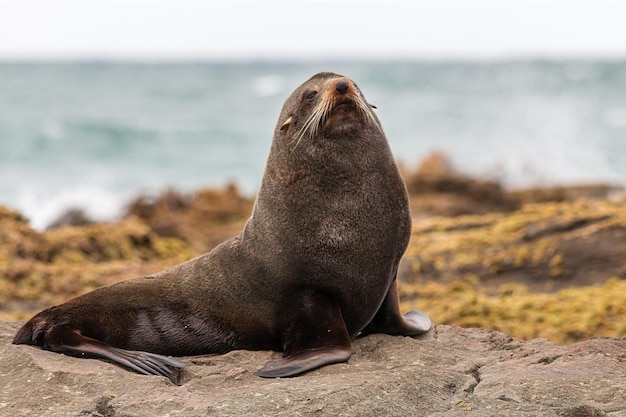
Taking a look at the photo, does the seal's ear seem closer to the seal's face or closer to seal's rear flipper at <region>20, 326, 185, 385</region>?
the seal's face

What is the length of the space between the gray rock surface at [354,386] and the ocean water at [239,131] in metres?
10.8

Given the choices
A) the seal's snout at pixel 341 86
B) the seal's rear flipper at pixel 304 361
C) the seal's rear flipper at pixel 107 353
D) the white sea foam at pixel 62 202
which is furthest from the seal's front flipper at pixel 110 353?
the white sea foam at pixel 62 202

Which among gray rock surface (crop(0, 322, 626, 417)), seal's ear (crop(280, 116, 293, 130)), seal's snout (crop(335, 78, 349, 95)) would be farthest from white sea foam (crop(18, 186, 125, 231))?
gray rock surface (crop(0, 322, 626, 417))

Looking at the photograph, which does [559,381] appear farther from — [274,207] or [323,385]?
[274,207]

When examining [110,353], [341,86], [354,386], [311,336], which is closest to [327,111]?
[341,86]

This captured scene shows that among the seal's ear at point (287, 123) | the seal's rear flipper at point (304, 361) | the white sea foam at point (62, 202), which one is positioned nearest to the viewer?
the seal's rear flipper at point (304, 361)

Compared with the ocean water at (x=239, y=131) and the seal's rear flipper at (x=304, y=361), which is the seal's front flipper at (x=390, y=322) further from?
the ocean water at (x=239, y=131)

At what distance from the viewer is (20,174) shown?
A: 86.6 feet

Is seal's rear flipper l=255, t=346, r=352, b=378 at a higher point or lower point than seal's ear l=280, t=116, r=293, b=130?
lower

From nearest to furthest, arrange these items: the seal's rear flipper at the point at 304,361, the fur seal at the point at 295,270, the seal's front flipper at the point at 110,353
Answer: the seal's rear flipper at the point at 304,361 → the seal's front flipper at the point at 110,353 → the fur seal at the point at 295,270

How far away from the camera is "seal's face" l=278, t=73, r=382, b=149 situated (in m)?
5.08

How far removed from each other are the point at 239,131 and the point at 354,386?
33.3 meters

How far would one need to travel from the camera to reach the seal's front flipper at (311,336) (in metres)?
4.65

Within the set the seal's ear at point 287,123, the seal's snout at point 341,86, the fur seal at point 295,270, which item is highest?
the seal's snout at point 341,86
